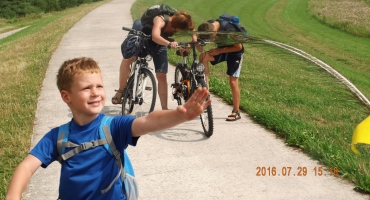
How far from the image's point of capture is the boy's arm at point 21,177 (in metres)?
2.49

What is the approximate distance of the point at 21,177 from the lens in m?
2.57

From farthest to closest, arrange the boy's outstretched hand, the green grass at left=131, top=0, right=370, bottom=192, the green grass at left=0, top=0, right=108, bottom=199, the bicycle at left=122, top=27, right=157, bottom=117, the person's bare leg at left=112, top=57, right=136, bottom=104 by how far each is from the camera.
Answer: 1. the person's bare leg at left=112, top=57, right=136, bottom=104
2. the bicycle at left=122, top=27, right=157, bottom=117
3. the green grass at left=0, top=0, right=108, bottom=199
4. the green grass at left=131, top=0, right=370, bottom=192
5. the boy's outstretched hand

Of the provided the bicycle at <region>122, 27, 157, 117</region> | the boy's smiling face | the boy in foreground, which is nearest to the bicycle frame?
the bicycle at <region>122, 27, 157, 117</region>

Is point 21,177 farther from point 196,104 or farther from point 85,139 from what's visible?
point 196,104

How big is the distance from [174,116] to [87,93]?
1.91 ft

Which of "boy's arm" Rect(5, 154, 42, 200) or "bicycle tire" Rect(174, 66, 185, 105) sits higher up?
"boy's arm" Rect(5, 154, 42, 200)

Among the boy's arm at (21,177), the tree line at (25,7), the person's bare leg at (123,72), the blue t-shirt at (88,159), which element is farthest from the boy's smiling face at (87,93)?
the tree line at (25,7)

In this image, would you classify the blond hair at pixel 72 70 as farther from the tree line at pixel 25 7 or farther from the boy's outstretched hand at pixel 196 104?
the tree line at pixel 25 7

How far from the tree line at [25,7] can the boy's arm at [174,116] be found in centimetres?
6225

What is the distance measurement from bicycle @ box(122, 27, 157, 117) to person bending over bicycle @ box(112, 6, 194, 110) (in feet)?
0.26

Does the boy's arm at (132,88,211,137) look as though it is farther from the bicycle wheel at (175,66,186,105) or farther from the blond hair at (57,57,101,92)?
the bicycle wheel at (175,66,186,105)

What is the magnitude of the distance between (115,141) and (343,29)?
2368 centimetres

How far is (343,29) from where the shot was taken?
2484 cm

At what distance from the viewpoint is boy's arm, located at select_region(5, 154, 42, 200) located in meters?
2.49
